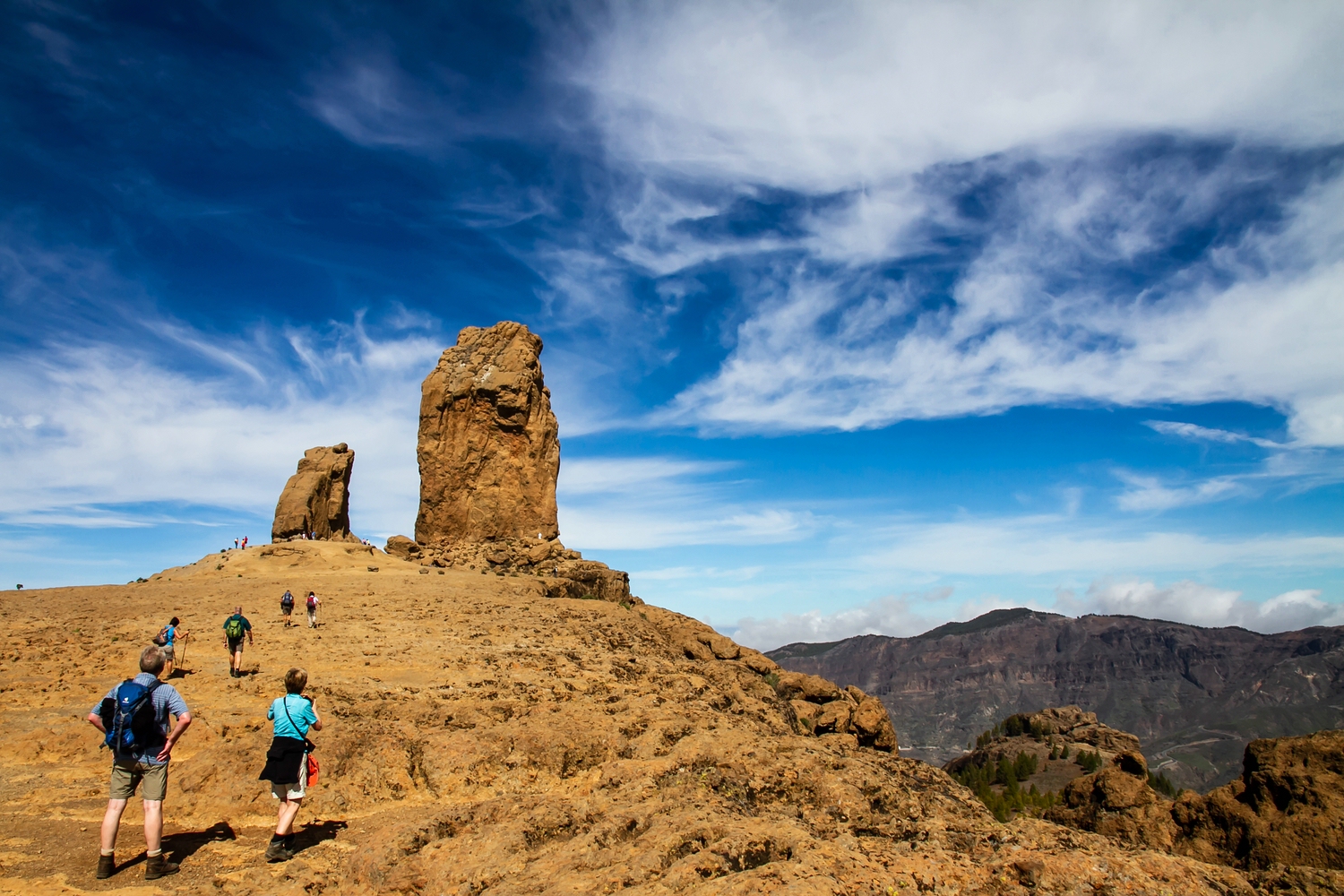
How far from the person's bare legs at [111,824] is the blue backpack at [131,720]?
1.53 feet

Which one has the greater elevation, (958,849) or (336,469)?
(336,469)

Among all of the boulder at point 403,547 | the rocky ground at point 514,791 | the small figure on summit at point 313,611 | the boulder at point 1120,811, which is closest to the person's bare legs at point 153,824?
the rocky ground at point 514,791

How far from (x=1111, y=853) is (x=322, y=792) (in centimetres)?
922

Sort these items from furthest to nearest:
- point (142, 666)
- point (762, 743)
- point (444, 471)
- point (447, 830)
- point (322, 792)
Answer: point (444, 471)
point (762, 743)
point (322, 792)
point (447, 830)
point (142, 666)

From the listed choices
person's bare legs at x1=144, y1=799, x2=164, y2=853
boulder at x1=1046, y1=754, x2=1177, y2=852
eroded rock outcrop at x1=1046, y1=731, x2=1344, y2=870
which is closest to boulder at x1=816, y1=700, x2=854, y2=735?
boulder at x1=1046, y1=754, x2=1177, y2=852

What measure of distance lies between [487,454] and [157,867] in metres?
34.7

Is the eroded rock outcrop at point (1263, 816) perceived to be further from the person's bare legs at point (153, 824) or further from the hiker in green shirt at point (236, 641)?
the hiker in green shirt at point (236, 641)

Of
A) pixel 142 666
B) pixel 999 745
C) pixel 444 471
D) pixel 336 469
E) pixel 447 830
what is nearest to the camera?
pixel 142 666

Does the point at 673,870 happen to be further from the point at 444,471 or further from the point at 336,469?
the point at 336,469

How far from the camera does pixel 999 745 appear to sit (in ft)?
257

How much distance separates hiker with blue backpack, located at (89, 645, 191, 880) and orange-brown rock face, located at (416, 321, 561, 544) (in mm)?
32393

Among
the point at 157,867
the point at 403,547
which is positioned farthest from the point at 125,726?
the point at 403,547

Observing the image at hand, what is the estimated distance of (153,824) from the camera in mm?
7250

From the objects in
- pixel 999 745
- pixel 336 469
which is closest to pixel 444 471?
pixel 336 469
